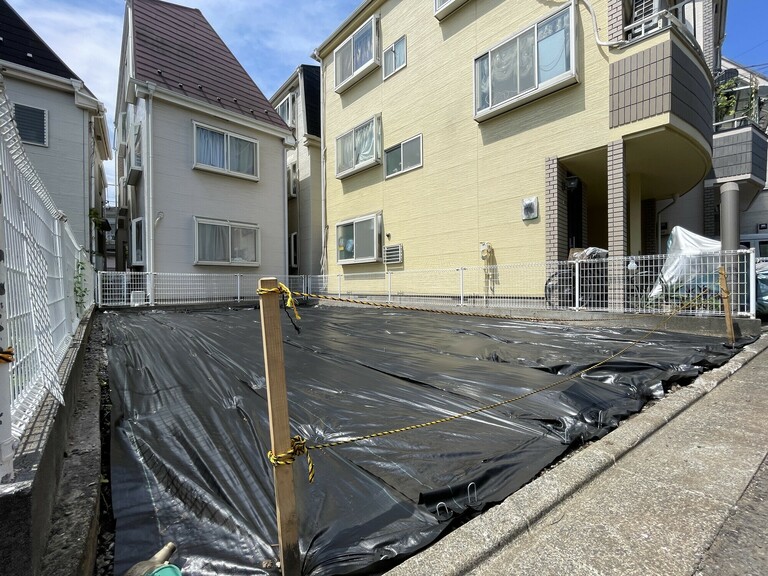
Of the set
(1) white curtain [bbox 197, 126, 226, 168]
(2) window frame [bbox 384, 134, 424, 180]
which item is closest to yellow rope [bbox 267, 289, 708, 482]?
(2) window frame [bbox 384, 134, 424, 180]

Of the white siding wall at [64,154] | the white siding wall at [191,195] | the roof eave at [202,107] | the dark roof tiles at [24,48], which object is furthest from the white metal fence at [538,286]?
the dark roof tiles at [24,48]

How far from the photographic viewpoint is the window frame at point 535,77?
613 centimetres

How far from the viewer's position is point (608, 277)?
5820 millimetres

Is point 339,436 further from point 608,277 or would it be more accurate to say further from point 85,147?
point 85,147

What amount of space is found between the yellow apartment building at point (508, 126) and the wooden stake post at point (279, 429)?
5.90 meters

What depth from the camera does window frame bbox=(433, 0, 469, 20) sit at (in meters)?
7.89

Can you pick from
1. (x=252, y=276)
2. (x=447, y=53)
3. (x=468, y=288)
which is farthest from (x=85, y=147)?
(x=468, y=288)

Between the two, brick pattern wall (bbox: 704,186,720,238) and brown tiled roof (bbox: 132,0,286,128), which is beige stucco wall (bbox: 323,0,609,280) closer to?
brown tiled roof (bbox: 132,0,286,128)

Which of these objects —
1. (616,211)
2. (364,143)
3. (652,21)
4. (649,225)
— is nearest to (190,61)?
(364,143)

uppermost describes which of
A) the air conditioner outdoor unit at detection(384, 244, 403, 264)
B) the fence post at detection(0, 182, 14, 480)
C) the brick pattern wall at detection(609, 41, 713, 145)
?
the brick pattern wall at detection(609, 41, 713, 145)

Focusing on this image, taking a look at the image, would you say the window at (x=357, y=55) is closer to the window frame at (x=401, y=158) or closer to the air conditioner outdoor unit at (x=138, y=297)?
the window frame at (x=401, y=158)

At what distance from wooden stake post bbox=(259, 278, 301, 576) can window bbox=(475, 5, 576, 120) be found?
688cm

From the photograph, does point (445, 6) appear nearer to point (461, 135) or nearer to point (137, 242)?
point (461, 135)

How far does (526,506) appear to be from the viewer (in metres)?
1.55
